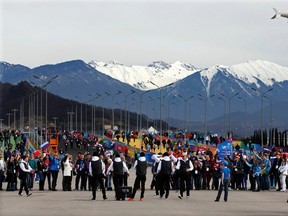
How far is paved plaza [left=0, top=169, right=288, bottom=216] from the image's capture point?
90.3 ft

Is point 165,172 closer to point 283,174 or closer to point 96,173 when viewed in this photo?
point 96,173

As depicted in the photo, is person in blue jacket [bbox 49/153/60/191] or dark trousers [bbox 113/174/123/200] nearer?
dark trousers [bbox 113/174/123/200]

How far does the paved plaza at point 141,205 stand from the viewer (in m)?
27.5

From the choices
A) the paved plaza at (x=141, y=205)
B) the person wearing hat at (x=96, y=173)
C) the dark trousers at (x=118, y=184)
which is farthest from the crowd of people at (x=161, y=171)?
the paved plaza at (x=141, y=205)

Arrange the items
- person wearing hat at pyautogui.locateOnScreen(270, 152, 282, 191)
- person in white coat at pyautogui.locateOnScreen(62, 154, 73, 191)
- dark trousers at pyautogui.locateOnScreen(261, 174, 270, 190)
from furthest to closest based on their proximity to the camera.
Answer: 1. dark trousers at pyautogui.locateOnScreen(261, 174, 270, 190)
2. person wearing hat at pyautogui.locateOnScreen(270, 152, 282, 191)
3. person in white coat at pyautogui.locateOnScreen(62, 154, 73, 191)

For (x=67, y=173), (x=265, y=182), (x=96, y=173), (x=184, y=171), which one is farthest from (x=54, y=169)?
(x=265, y=182)

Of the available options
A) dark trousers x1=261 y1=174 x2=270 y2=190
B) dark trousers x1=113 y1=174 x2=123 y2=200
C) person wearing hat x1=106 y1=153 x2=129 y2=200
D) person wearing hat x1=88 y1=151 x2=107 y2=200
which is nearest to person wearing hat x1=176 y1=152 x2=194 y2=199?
person wearing hat x1=106 y1=153 x2=129 y2=200

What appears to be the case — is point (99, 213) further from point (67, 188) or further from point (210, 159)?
point (210, 159)

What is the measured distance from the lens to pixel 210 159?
1689 inches

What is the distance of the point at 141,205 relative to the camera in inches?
1202

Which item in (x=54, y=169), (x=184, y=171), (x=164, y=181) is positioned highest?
(x=54, y=169)

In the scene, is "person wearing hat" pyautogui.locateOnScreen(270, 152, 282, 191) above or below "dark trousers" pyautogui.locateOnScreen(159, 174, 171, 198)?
above

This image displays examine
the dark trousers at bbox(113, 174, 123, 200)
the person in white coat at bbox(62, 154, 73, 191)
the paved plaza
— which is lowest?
the paved plaza

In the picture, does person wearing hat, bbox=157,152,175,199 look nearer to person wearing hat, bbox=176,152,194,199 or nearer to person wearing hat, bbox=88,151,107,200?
person wearing hat, bbox=176,152,194,199
